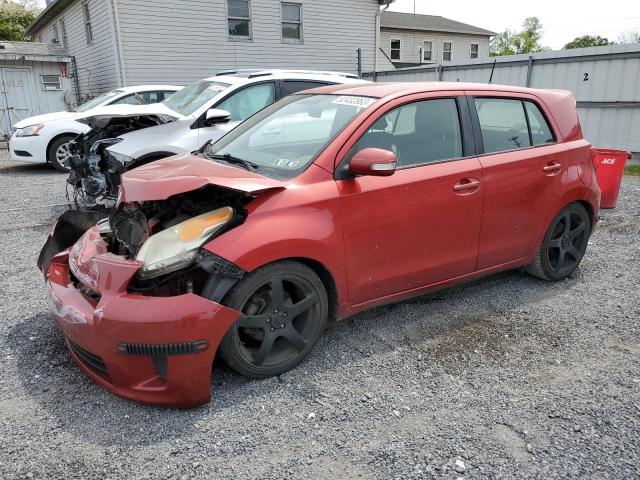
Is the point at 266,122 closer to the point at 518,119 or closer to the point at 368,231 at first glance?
the point at 368,231

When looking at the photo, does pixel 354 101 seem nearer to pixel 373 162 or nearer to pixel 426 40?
pixel 373 162

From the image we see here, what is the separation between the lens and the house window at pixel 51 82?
1674 centimetres

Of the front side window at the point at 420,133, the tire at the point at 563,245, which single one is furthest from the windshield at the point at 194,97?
the tire at the point at 563,245

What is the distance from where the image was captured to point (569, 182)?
4230mm

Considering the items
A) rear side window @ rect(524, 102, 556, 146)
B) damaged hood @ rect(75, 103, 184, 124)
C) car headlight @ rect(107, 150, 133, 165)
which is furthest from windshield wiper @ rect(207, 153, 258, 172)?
damaged hood @ rect(75, 103, 184, 124)

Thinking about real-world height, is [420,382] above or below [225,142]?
below

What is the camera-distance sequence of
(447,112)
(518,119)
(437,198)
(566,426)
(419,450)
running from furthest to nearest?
(518,119) < (447,112) < (437,198) < (566,426) < (419,450)

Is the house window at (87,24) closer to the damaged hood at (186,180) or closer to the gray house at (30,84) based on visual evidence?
the gray house at (30,84)

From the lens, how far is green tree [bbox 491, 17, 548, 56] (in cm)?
5375

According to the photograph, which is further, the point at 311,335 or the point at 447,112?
the point at 447,112

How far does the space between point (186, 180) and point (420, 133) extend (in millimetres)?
1671

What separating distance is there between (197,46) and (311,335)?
14795 millimetres

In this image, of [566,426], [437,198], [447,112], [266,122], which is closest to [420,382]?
[566,426]

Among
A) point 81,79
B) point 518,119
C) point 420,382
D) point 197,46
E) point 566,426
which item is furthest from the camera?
point 81,79
